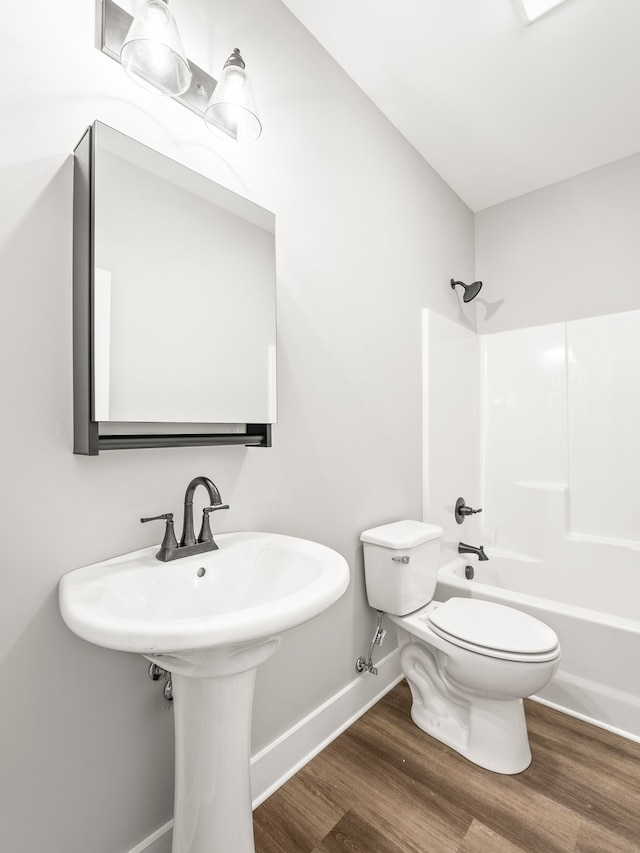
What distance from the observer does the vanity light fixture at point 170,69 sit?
99 centimetres

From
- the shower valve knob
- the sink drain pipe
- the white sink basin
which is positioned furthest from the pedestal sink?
the shower valve knob

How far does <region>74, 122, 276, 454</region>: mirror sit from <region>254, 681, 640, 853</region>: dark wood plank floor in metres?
1.16

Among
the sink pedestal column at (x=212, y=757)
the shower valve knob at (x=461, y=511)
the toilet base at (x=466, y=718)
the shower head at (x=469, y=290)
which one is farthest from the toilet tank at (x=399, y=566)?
the shower head at (x=469, y=290)

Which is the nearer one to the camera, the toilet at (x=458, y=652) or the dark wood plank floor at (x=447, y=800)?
the dark wood plank floor at (x=447, y=800)

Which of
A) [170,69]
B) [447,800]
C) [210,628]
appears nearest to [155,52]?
[170,69]

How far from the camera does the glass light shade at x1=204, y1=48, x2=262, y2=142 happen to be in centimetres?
119

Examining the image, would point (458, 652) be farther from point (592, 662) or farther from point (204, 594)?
point (204, 594)

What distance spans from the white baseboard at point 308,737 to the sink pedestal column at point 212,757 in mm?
205

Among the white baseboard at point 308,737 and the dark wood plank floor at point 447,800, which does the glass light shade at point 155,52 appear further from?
the dark wood plank floor at point 447,800

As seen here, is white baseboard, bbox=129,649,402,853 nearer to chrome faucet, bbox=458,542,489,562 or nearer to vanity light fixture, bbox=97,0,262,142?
chrome faucet, bbox=458,542,489,562

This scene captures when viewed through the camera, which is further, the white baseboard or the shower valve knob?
the shower valve knob

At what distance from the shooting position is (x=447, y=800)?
1.40 m

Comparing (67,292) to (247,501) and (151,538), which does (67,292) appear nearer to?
(151,538)

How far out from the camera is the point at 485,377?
2.82 m
